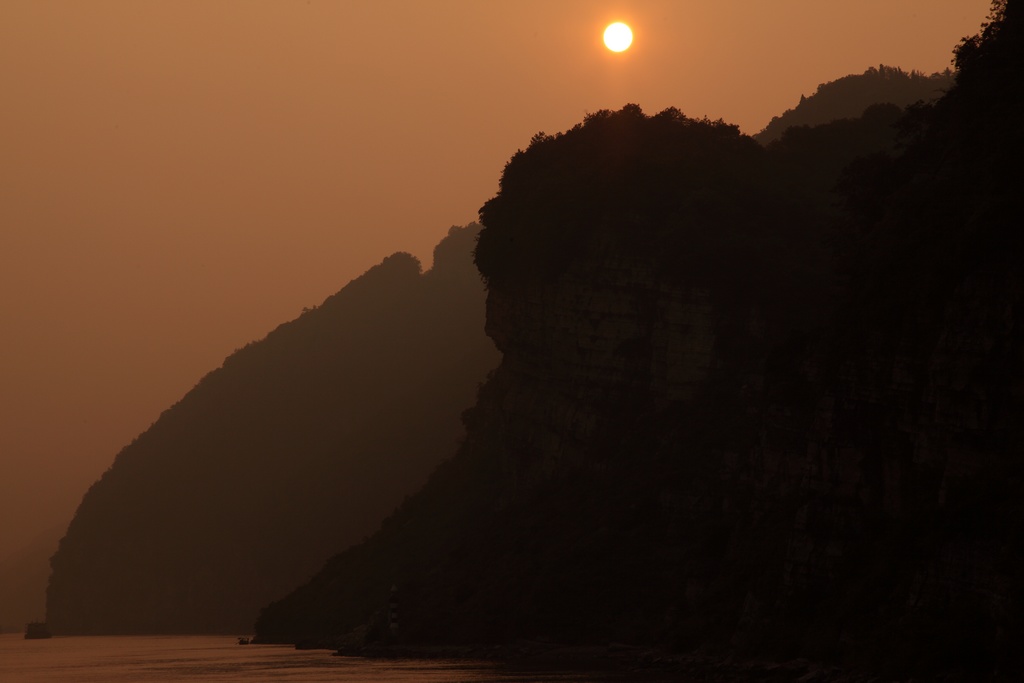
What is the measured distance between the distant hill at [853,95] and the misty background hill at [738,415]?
182 ft

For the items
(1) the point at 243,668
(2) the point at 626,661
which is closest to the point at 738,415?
(2) the point at 626,661

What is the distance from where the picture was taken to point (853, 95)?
178m

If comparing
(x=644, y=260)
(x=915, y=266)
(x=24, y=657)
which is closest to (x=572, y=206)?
(x=644, y=260)

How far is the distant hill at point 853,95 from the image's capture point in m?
173

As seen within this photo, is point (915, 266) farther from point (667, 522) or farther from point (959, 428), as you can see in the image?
point (667, 522)

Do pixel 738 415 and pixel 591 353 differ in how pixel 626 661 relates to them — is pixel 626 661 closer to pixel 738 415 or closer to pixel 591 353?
pixel 738 415

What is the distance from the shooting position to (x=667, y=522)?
94.9 meters

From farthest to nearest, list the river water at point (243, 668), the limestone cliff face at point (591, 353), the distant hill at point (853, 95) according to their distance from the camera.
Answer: the distant hill at point (853, 95), the limestone cliff face at point (591, 353), the river water at point (243, 668)

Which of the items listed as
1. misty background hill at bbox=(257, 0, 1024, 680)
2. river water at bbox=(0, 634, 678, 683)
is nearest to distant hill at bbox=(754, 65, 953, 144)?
misty background hill at bbox=(257, 0, 1024, 680)

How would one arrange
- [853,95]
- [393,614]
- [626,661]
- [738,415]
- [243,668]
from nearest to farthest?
[626,661] → [738,415] → [243,668] → [393,614] → [853,95]

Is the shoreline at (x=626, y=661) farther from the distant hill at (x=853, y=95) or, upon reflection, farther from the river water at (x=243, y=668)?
the distant hill at (x=853, y=95)

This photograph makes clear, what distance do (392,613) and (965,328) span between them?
59979 millimetres

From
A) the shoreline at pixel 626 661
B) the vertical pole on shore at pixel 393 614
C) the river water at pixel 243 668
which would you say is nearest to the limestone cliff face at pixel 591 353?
the vertical pole on shore at pixel 393 614

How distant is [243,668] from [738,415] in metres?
33.3
